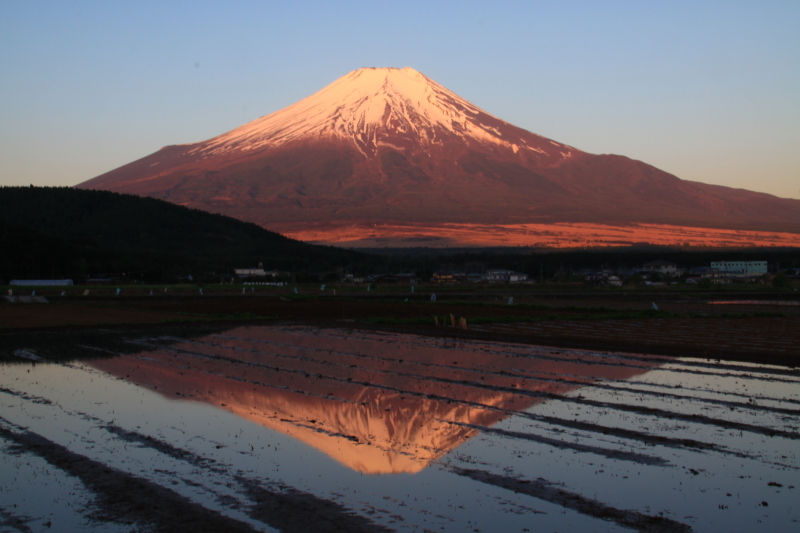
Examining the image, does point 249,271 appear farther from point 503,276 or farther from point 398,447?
point 398,447

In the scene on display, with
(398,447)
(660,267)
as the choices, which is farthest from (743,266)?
(398,447)

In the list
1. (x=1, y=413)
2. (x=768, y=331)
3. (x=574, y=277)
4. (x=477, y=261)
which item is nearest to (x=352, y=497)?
(x=1, y=413)

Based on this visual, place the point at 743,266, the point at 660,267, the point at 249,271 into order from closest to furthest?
the point at 249,271, the point at 743,266, the point at 660,267

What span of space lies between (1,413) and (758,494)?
9649mm

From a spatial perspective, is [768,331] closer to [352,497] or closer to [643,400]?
[643,400]

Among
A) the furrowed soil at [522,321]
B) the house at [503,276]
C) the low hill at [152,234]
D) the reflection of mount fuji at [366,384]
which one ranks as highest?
the low hill at [152,234]

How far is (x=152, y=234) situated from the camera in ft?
381

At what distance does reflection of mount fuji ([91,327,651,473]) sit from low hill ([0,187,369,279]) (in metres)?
73.3

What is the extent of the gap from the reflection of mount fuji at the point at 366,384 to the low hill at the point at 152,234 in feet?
241

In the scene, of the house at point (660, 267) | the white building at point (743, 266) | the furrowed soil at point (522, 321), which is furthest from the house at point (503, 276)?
the furrowed soil at point (522, 321)

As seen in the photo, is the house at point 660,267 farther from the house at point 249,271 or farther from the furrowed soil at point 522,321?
the furrowed soil at point 522,321

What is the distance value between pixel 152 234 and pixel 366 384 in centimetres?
11004

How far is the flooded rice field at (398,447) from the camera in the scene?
20.6 ft

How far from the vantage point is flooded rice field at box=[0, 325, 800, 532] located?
6289 millimetres
